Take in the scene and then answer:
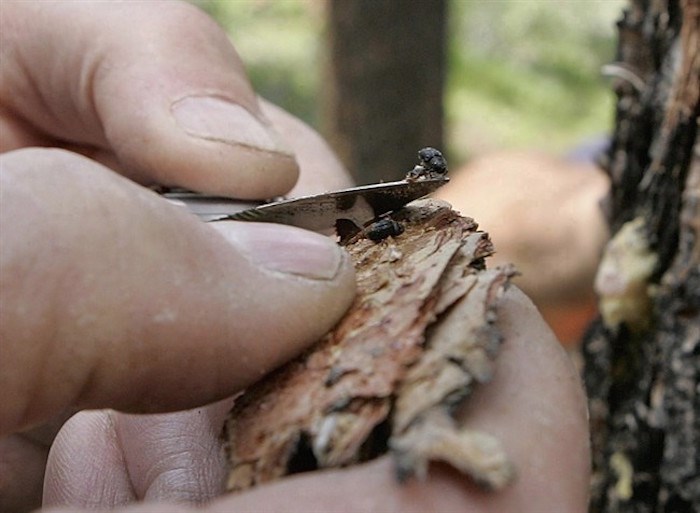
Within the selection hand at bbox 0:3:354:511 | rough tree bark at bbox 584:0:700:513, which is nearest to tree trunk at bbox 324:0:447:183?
rough tree bark at bbox 584:0:700:513

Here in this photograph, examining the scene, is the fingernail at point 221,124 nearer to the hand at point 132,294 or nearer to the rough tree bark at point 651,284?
the hand at point 132,294

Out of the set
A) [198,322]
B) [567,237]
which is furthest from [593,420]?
[567,237]

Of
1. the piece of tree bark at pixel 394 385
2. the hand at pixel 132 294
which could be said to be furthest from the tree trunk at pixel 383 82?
the piece of tree bark at pixel 394 385

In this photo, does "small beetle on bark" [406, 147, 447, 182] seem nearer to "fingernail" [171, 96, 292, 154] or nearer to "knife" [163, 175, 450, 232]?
"knife" [163, 175, 450, 232]

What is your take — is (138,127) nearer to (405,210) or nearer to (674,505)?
(405,210)

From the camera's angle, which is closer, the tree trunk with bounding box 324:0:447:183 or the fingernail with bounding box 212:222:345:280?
the fingernail with bounding box 212:222:345:280

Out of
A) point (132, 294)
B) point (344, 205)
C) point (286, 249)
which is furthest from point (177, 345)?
point (344, 205)
